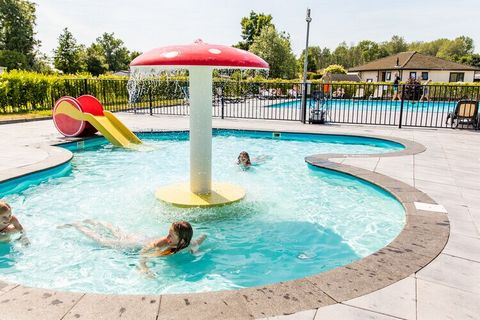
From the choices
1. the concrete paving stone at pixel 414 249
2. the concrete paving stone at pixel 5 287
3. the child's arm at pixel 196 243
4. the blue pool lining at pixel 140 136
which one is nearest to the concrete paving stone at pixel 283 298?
the concrete paving stone at pixel 414 249

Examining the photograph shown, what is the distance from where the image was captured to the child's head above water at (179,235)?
401 cm

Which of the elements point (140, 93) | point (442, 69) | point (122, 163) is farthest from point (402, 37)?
point (122, 163)

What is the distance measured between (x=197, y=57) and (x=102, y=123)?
768cm

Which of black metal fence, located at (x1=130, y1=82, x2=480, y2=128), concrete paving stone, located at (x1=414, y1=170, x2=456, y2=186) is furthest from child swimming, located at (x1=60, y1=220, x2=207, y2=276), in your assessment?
black metal fence, located at (x1=130, y1=82, x2=480, y2=128)

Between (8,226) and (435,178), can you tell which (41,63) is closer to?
(8,226)

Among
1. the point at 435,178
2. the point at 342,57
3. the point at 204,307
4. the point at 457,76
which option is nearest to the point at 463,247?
the point at 204,307

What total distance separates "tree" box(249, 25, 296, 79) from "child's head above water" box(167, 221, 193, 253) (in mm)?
38150

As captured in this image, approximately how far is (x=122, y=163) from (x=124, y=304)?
268 inches

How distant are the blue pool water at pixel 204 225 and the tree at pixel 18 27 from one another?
156 ft

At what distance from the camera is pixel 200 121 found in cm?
565

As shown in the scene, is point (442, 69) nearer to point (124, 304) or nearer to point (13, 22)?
point (124, 304)

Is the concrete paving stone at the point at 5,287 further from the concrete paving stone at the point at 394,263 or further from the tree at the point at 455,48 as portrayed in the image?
the tree at the point at 455,48

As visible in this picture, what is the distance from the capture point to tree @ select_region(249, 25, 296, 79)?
1613 inches

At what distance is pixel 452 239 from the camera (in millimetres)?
4078
